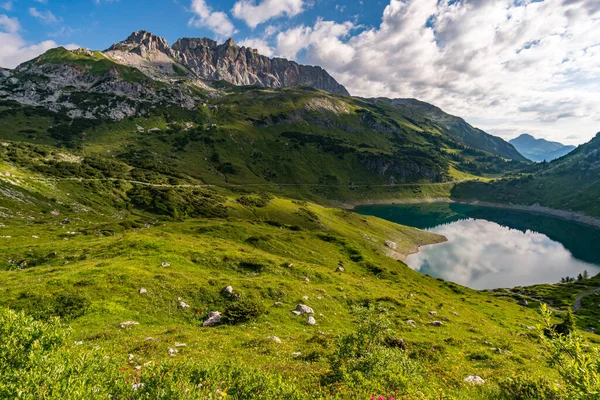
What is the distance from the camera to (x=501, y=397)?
538 inches

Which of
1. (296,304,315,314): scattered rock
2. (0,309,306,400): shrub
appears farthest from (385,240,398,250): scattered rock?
(0,309,306,400): shrub

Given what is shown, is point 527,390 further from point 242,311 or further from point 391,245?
point 391,245

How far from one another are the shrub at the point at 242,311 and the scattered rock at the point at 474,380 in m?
20.0

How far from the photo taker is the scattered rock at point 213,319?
2852cm

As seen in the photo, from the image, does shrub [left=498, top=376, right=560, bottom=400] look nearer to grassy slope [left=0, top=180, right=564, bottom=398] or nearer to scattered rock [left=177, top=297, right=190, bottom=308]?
grassy slope [left=0, top=180, right=564, bottom=398]

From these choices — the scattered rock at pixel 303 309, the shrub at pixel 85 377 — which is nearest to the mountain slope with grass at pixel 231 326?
the shrub at pixel 85 377

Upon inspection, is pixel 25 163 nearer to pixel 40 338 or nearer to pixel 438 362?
pixel 40 338

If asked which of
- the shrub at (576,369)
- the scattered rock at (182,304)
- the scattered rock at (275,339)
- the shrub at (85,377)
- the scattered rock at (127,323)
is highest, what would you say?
the shrub at (576,369)

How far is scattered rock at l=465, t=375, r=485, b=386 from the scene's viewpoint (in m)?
A: 16.0

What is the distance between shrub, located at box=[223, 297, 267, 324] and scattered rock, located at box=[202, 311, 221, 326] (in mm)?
612

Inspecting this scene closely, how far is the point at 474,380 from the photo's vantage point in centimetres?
1656

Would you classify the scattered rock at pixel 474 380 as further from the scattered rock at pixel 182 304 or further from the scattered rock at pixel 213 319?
the scattered rock at pixel 182 304

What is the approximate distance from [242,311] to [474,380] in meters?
20.9

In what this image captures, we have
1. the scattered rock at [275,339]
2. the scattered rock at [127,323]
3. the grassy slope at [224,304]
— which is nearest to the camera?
the grassy slope at [224,304]
